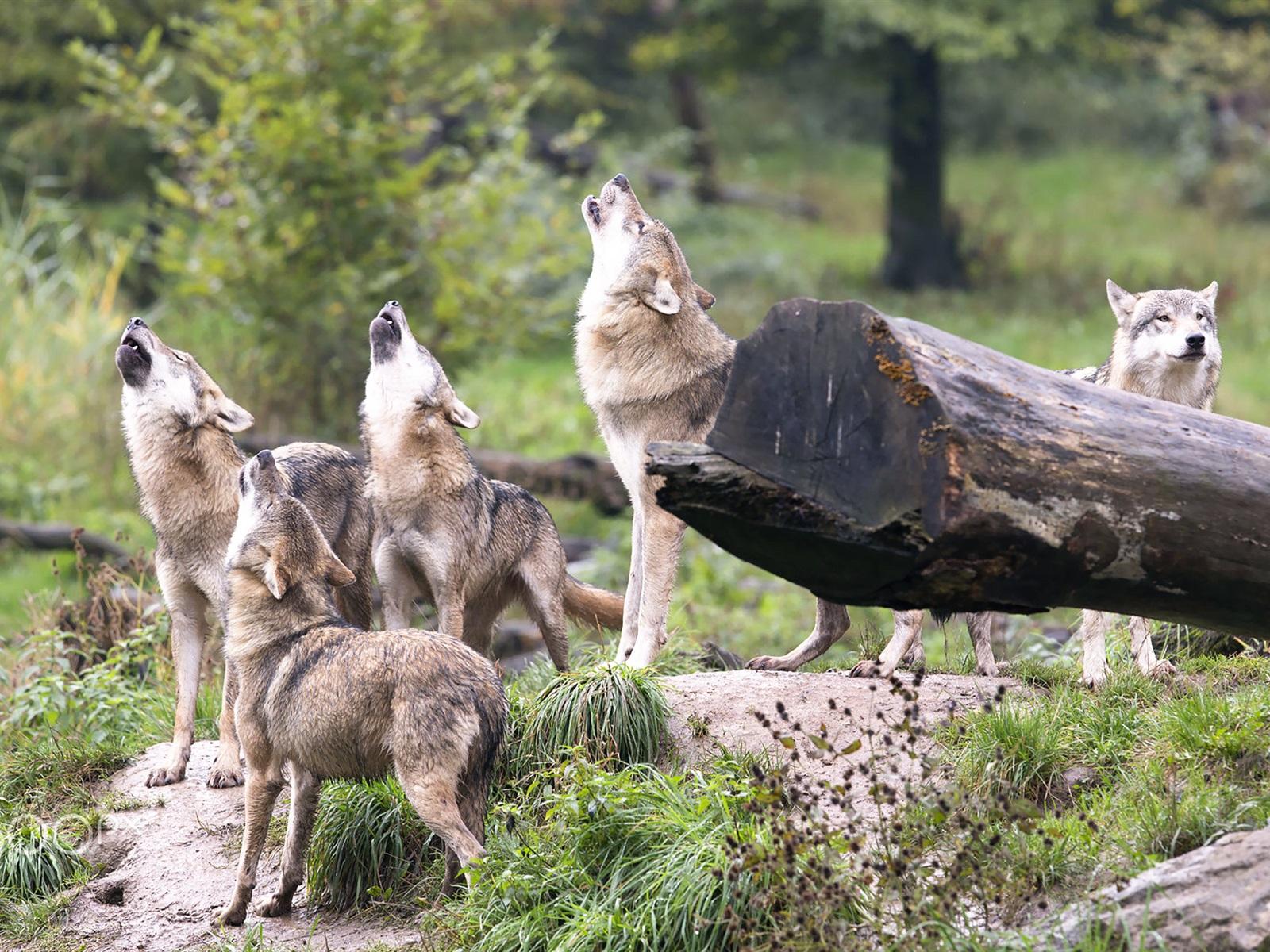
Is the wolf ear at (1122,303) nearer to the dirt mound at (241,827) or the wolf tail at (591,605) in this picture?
the dirt mound at (241,827)

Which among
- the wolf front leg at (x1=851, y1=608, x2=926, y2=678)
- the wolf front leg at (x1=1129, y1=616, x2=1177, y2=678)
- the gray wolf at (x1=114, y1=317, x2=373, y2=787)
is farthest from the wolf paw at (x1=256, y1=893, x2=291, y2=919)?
the wolf front leg at (x1=1129, y1=616, x2=1177, y2=678)

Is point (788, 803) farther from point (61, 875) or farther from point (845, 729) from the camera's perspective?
point (61, 875)

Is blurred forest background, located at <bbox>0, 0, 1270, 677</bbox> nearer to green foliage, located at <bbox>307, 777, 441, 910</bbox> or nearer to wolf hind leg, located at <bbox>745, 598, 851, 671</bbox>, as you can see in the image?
wolf hind leg, located at <bbox>745, 598, 851, 671</bbox>

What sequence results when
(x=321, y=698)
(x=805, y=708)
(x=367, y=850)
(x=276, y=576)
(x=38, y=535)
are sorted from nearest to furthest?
1. (x=321, y=698)
2. (x=276, y=576)
3. (x=367, y=850)
4. (x=805, y=708)
5. (x=38, y=535)

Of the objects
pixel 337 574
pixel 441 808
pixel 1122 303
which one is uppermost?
pixel 1122 303

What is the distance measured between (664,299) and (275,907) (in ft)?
10.5

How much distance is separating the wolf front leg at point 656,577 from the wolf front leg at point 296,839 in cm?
167

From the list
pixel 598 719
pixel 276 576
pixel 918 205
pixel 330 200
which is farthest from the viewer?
pixel 918 205

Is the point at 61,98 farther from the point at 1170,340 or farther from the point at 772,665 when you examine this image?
the point at 1170,340

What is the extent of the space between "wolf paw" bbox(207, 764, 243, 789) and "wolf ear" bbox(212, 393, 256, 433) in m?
1.60

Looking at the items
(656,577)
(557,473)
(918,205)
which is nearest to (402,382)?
(656,577)

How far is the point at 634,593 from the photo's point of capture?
6.89m

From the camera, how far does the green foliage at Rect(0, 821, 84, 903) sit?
20.7 feet

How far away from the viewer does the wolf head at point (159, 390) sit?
664 centimetres
